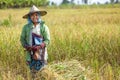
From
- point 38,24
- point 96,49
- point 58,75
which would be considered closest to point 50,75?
point 58,75

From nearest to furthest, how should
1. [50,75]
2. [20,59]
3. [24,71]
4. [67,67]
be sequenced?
[50,75]
[67,67]
[24,71]
[20,59]

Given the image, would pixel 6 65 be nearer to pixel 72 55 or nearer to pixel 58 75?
pixel 72 55

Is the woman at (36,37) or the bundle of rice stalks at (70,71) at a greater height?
the woman at (36,37)

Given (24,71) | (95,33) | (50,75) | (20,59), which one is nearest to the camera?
(50,75)

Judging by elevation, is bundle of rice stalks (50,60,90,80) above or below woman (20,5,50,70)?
below

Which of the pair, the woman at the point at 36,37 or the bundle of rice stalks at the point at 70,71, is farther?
the woman at the point at 36,37

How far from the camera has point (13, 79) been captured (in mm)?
4516

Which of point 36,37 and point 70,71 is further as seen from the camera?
point 36,37

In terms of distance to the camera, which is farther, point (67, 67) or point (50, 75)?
point (67, 67)

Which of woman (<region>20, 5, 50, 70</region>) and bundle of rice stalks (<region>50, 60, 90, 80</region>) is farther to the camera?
woman (<region>20, 5, 50, 70</region>)

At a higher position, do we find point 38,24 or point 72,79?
point 38,24

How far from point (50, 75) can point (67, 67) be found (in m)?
0.42

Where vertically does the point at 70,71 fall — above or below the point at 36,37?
below

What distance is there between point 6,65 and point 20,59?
1.12 ft
